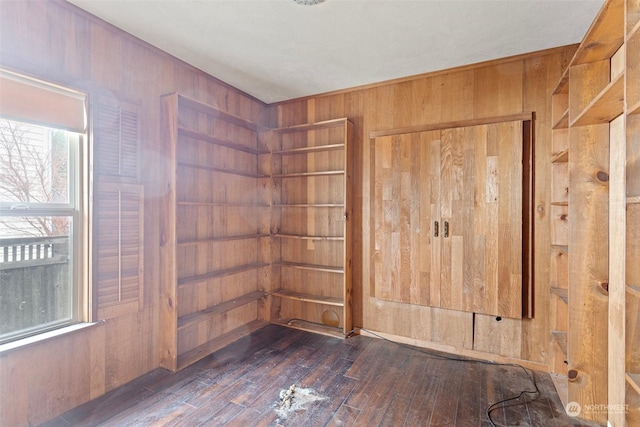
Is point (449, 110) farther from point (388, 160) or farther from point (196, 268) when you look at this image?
point (196, 268)

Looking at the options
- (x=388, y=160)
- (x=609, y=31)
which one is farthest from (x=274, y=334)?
(x=609, y=31)

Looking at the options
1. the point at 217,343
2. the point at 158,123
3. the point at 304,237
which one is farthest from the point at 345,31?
the point at 217,343

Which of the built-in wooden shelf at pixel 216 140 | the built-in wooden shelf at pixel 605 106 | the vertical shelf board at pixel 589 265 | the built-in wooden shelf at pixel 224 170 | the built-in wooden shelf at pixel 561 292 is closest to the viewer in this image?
the built-in wooden shelf at pixel 605 106

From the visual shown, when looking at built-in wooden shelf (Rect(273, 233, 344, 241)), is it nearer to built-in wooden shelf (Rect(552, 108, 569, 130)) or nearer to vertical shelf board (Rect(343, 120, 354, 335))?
vertical shelf board (Rect(343, 120, 354, 335))

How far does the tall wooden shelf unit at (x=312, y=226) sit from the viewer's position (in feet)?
10.9

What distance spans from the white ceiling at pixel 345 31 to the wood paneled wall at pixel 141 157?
0.58 ft

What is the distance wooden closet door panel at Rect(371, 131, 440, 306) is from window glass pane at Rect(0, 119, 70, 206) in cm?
267

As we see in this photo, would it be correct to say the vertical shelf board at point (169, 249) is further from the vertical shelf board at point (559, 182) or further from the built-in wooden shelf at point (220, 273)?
the vertical shelf board at point (559, 182)

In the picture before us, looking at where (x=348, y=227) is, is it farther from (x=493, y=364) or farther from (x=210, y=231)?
(x=493, y=364)

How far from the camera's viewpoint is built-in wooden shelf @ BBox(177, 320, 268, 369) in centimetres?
269

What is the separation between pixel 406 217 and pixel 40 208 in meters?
2.94

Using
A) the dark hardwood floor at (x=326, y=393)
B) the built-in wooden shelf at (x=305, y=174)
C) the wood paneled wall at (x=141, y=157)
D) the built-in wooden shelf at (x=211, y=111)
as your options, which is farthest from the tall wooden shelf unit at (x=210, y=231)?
the dark hardwood floor at (x=326, y=393)

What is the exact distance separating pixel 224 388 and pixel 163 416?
45 centimetres

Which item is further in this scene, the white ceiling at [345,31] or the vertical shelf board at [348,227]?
the vertical shelf board at [348,227]
